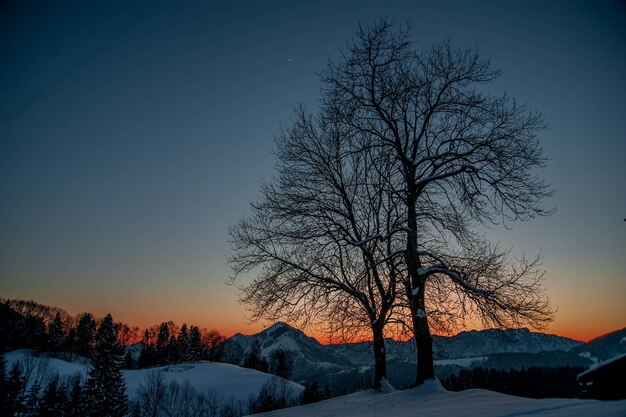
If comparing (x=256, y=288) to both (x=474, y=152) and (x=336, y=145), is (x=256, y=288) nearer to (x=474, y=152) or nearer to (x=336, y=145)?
(x=336, y=145)

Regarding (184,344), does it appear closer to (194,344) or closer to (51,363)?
(194,344)

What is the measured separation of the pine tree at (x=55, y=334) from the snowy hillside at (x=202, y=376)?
6.36 meters

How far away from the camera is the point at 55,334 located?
99062mm

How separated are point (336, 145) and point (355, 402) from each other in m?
9.24

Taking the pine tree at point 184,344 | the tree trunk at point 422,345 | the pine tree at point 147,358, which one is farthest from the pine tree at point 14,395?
the pine tree at point 147,358

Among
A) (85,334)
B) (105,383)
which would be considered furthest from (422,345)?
(85,334)

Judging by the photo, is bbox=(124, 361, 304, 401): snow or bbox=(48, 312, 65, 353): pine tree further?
bbox=(48, 312, 65, 353): pine tree

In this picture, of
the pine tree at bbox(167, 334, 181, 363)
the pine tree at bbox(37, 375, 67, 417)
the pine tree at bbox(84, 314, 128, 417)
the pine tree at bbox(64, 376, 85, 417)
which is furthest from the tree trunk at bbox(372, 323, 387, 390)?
the pine tree at bbox(167, 334, 181, 363)

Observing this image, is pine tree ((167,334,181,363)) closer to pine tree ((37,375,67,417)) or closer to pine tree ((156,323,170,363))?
pine tree ((156,323,170,363))

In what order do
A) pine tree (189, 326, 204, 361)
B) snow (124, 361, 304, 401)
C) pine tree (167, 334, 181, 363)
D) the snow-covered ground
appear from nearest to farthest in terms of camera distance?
1. the snow-covered ground
2. snow (124, 361, 304, 401)
3. pine tree (189, 326, 204, 361)
4. pine tree (167, 334, 181, 363)

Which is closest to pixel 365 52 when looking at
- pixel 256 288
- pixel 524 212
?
pixel 524 212

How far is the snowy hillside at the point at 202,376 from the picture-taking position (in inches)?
3034

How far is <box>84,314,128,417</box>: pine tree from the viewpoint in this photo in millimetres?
45719

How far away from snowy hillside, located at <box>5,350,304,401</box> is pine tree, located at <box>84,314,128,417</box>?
26.1m
